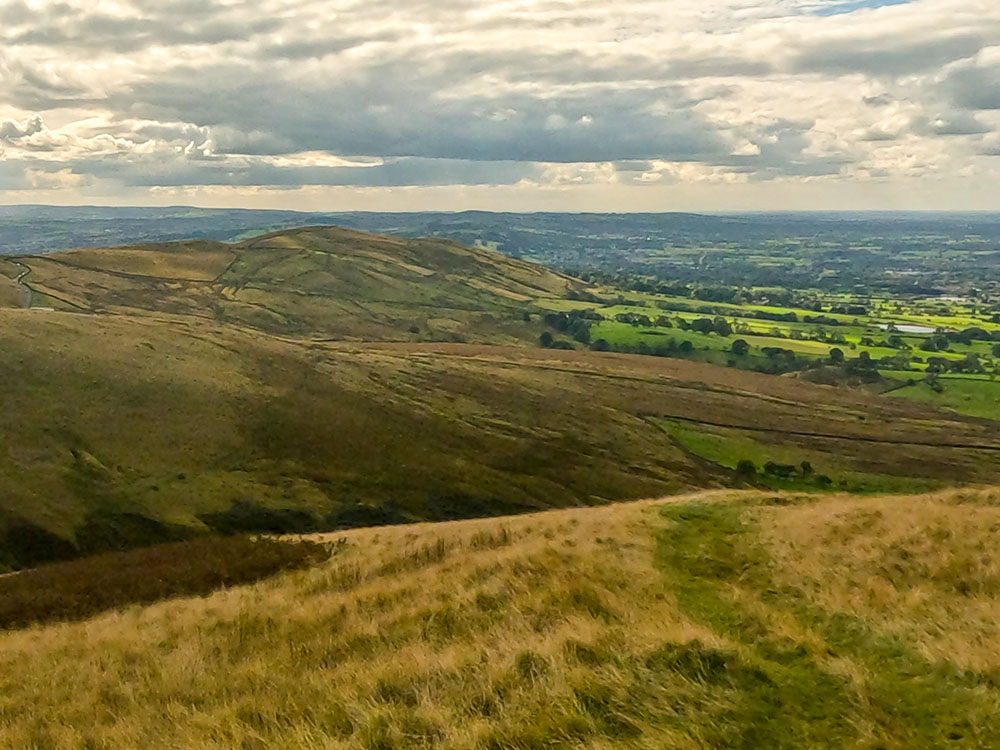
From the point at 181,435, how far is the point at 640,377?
9194 centimetres

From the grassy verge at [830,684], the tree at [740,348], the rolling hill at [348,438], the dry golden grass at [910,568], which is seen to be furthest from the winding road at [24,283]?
the tree at [740,348]

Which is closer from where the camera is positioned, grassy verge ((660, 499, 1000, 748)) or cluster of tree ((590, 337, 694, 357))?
grassy verge ((660, 499, 1000, 748))

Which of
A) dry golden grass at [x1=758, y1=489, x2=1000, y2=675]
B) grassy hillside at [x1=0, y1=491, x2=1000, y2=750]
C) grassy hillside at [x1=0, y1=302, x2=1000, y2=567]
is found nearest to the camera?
grassy hillside at [x1=0, y1=491, x2=1000, y2=750]

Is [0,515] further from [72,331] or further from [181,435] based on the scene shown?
[72,331]

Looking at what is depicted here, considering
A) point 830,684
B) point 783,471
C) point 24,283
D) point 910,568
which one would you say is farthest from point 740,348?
point 830,684

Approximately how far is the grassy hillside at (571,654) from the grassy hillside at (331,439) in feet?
124

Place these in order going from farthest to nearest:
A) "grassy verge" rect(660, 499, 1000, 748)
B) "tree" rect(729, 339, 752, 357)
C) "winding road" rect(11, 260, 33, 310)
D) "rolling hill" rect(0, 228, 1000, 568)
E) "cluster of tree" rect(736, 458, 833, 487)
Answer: "tree" rect(729, 339, 752, 357) < "winding road" rect(11, 260, 33, 310) < "cluster of tree" rect(736, 458, 833, 487) < "rolling hill" rect(0, 228, 1000, 568) < "grassy verge" rect(660, 499, 1000, 748)

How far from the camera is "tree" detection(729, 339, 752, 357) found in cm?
18238

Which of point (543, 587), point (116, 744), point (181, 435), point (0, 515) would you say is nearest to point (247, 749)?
point (116, 744)

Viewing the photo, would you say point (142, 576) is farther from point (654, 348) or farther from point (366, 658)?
point (654, 348)

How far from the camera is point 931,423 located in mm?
123250

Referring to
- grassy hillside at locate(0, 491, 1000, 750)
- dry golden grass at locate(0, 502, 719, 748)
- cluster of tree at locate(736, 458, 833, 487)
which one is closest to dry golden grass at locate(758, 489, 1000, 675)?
grassy hillside at locate(0, 491, 1000, 750)

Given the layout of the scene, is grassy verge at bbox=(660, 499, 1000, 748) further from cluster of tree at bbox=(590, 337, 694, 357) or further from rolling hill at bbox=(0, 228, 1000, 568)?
cluster of tree at bbox=(590, 337, 694, 357)

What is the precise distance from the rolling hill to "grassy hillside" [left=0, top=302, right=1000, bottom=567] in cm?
23
